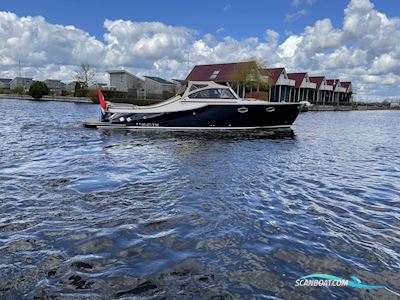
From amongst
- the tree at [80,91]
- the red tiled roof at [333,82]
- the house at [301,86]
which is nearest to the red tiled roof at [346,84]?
the red tiled roof at [333,82]

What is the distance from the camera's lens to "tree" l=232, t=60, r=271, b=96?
52812 millimetres

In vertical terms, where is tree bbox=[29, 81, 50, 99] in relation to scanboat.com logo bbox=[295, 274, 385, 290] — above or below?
above

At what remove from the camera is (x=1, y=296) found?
328 centimetres

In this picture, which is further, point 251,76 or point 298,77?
point 298,77

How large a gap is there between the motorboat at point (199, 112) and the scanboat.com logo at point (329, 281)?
15.0 m

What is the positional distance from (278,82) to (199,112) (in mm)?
45982

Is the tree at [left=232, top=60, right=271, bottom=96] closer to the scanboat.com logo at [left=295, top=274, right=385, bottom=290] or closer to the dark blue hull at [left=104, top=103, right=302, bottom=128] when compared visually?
the dark blue hull at [left=104, top=103, right=302, bottom=128]

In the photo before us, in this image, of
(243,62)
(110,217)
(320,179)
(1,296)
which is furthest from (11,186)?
(243,62)

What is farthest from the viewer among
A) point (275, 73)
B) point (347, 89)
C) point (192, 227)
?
point (347, 89)

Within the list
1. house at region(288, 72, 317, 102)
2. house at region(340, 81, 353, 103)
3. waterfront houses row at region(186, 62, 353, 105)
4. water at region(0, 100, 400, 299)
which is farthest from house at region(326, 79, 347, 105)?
water at region(0, 100, 400, 299)

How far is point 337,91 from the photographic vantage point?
283ft

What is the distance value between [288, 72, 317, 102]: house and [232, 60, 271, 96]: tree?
630 inches

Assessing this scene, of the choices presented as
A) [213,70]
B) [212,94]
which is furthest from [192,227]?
[213,70]

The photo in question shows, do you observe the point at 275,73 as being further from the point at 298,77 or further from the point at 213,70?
the point at 213,70
